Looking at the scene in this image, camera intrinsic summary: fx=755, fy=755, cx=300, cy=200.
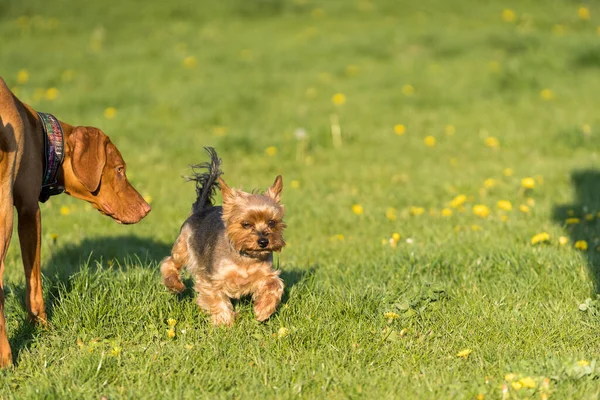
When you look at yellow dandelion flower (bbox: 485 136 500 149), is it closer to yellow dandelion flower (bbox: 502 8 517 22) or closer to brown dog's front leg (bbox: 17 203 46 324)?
brown dog's front leg (bbox: 17 203 46 324)

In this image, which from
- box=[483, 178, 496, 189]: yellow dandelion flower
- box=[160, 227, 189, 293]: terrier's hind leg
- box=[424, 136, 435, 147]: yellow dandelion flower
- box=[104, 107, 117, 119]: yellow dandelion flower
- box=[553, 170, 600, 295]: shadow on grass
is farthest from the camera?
box=[104, 107, 117, 119]: yellow dandelion flower

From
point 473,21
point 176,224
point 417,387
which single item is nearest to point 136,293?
point 417,387

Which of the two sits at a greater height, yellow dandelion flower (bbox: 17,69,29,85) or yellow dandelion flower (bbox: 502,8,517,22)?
yellow dandelion flower (bbox: 502,8,517,22)

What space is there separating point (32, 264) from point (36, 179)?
1.73 feet

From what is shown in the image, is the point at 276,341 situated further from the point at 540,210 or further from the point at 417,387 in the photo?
the point at 540,210

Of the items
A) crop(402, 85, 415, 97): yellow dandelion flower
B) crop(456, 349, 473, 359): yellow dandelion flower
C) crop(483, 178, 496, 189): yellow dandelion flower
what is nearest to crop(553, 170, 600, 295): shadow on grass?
crop(483, 178, 496, 189): yellow dandelion flower

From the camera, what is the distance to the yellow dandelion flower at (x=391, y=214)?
24.9 feet

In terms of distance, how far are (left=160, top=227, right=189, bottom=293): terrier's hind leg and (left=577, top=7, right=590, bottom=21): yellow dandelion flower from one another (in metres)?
15.0

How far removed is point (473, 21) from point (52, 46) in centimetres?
954

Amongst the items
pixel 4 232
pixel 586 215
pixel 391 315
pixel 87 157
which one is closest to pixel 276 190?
pixel 391 315

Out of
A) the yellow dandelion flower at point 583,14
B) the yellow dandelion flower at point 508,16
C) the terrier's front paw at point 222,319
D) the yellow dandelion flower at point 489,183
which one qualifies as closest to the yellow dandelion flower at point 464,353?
the terrier's front paw at point 222,319

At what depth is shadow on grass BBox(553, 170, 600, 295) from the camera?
594 centimetres

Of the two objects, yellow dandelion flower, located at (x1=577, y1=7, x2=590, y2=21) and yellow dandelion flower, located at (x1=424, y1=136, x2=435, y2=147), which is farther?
yellow dandelion flower, located at (x1=577, y1=7, x2=590, y2=21)

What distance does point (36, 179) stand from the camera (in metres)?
4.49
